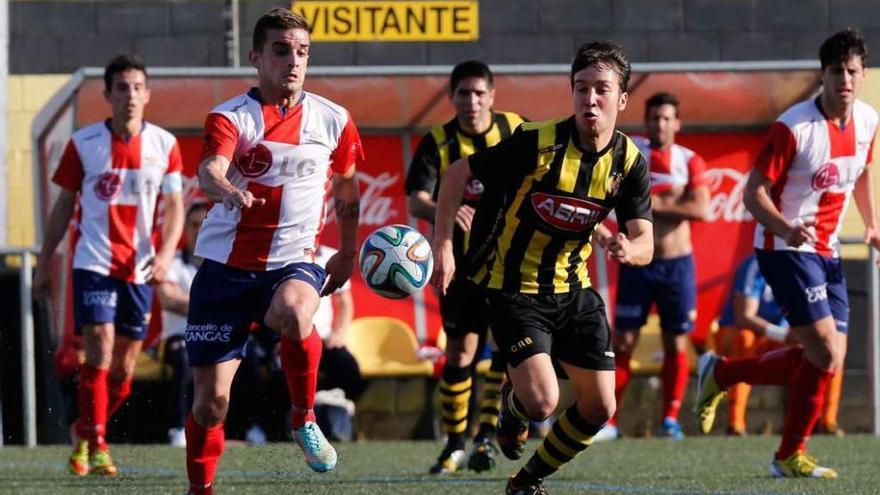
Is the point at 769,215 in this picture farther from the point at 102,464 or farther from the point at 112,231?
the point at 102,464

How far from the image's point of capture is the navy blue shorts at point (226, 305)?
6.43 metres

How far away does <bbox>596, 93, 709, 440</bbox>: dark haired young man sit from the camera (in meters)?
11.2

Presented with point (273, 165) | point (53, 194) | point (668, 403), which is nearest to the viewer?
point (273, 165)

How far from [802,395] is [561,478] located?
1237 millimetres

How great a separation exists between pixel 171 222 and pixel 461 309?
1632 millimetres

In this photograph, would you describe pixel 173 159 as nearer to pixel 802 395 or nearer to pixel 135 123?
pixel 135 123

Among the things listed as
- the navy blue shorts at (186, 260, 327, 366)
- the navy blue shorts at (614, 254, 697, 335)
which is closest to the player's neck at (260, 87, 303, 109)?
the navy blue shorts at (186, 260, 327, 366)

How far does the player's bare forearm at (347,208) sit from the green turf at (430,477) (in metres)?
0.92

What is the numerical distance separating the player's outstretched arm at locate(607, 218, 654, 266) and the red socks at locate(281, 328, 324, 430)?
1.15m

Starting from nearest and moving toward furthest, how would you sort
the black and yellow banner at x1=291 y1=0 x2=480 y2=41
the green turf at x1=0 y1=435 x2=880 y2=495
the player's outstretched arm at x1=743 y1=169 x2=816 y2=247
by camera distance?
1. the green turf at x1=0 y1=435 x2=880 y2=495
2. the player's outstretched arm at x1=743 y1=169 x2=816 y2=247
3. the black and yellow banner at x1=291 y1=0 x2=480 y2=41

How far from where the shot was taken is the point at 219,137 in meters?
6.29

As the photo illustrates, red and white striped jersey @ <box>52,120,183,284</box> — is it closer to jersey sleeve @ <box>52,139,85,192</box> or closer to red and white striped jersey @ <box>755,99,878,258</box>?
jersey sleeve @ <box>52,139,85,192</box>

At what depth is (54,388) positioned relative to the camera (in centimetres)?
1150

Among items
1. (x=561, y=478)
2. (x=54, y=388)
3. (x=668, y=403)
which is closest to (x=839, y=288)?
(x=561, y=478)
